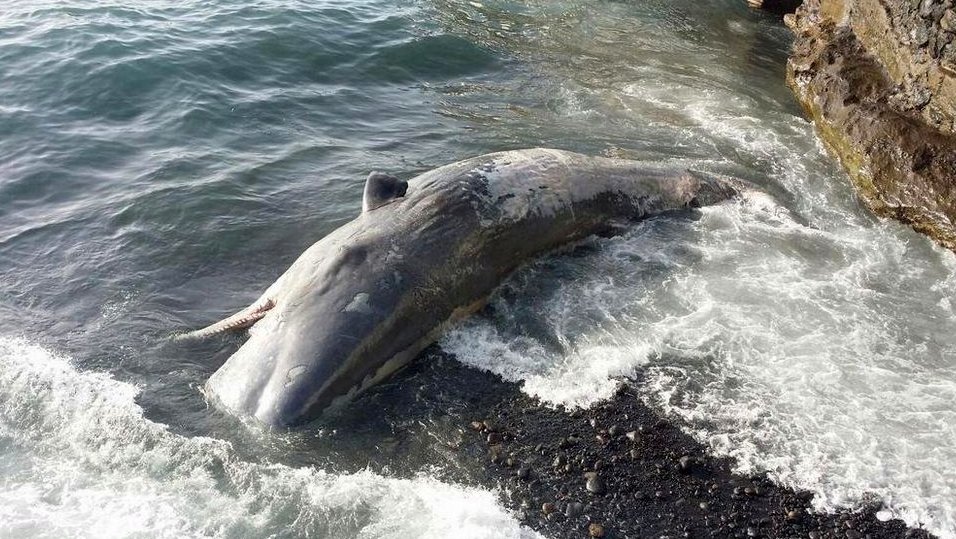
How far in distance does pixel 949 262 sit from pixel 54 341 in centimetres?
1048

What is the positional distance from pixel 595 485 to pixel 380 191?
13.1 feet

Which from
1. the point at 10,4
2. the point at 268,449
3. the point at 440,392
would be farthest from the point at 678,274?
the point at 10,4

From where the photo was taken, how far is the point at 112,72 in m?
13.6

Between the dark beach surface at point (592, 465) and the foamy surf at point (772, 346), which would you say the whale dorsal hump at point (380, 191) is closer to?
the foamy surf at point (772, 346)

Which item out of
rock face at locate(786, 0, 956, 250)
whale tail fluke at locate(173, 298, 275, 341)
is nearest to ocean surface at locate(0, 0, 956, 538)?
whale tail fluke at locate(173, 298, 275, 341)

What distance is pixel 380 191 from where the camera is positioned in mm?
8055

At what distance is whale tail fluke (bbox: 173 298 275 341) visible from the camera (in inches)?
294

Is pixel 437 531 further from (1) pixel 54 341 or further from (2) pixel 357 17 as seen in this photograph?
(2) pixel 357 17

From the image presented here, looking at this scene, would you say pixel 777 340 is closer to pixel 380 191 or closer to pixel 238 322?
pixel 380 191

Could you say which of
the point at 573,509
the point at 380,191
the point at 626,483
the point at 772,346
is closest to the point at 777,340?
the point at 772,346

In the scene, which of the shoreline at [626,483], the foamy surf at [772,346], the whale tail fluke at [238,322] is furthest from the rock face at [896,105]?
the whale tail fluke at [238,322]

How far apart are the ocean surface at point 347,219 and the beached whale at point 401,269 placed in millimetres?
305

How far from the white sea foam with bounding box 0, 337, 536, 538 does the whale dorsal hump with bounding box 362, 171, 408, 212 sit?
3059 millimetres

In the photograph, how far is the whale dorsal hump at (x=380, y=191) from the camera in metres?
8.03
